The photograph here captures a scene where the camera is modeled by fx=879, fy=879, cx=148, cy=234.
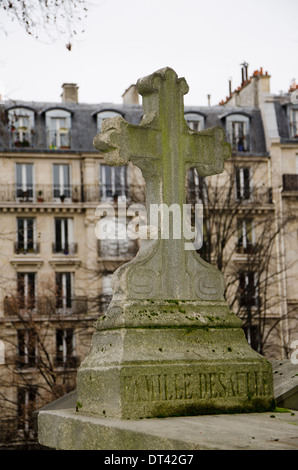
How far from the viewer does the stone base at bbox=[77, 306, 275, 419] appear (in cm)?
736

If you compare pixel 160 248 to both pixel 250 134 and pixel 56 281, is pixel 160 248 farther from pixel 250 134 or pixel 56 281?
pixel 250 134

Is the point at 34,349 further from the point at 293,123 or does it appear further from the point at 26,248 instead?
the point at 293,123

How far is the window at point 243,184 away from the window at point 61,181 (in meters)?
9.62

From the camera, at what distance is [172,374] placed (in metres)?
7.51

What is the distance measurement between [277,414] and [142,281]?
1.69 metres

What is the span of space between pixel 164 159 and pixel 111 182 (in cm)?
3596

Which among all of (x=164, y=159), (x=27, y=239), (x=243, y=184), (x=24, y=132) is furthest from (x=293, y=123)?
(x=164, y=159)

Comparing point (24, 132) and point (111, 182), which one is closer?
point (24, 132)

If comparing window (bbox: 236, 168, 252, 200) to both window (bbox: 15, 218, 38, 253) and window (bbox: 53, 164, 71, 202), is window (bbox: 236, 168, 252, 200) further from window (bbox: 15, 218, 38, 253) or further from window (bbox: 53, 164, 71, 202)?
window (bbox: 15, 218, 38, 253)

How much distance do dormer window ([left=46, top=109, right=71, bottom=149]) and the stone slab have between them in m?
37.1

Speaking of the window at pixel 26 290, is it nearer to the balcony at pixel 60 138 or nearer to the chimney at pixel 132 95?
the balcony at pixel 60 138

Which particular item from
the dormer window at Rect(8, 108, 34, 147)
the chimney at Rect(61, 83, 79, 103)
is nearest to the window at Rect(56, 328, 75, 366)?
the dormer window at Rect(8, 108, 34, 147)

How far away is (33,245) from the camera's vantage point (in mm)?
43188
